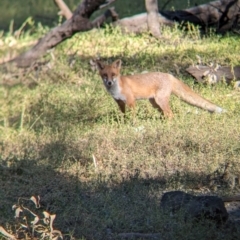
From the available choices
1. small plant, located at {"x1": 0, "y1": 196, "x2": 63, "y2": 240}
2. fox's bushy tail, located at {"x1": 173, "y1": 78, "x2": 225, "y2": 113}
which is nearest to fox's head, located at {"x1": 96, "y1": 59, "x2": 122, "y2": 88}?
fox's bushy tail, located at {"x1": 173, "y1": 78, "x2": 225, "y2": 113}

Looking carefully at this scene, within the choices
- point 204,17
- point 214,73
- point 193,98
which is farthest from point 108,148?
point 204,17

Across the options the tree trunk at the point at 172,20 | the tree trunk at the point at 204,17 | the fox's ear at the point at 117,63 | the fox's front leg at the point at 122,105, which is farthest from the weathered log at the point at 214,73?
the tree trunk at the point at 204,17

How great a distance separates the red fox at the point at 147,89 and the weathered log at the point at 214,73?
2.64 feet

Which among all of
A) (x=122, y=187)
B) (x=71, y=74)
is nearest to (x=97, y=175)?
(x=122, y=187)

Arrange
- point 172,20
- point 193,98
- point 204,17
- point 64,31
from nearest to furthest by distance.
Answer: point 193,98
point 64,31
point 204,17
point 172,20

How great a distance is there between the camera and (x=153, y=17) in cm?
1173

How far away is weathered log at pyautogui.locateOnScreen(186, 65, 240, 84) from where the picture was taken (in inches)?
370

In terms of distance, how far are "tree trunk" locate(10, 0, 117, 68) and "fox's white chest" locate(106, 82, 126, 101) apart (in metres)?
1.25

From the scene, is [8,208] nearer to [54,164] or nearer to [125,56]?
[54,164]

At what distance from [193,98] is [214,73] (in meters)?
1.04

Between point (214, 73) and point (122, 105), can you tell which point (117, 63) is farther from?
point (214, 73)

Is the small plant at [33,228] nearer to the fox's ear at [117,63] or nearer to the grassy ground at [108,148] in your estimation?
the grassy ground at [108,148]

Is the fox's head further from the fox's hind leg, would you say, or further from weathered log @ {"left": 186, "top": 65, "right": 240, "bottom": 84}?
weathered log @ {"left": 186, "top": 65, "right": 240, "bottom": 84}

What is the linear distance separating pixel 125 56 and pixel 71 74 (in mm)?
989
